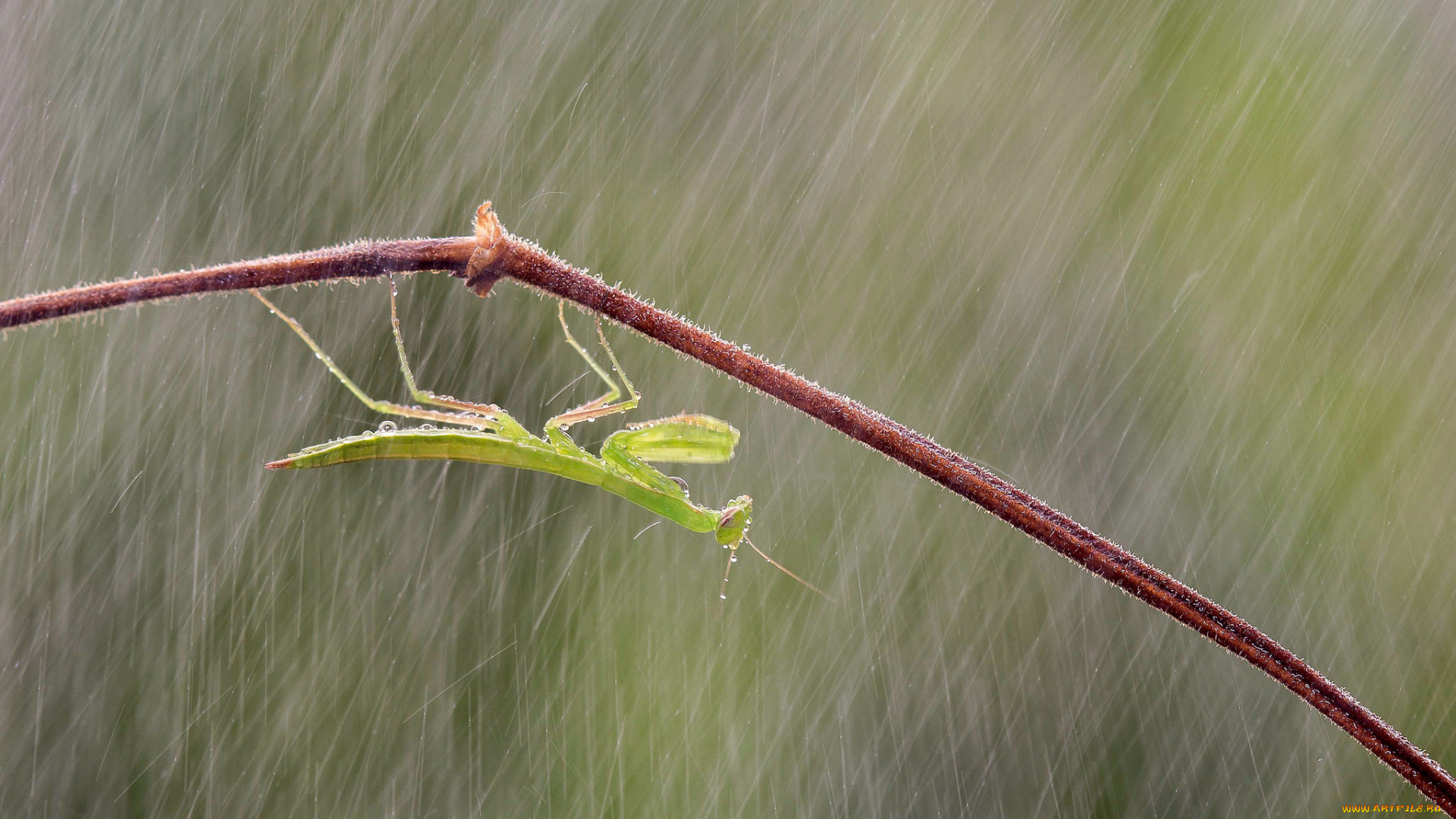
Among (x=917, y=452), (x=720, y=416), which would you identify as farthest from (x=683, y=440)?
(x=720, y=416)

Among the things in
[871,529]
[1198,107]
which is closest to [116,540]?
[871,529]

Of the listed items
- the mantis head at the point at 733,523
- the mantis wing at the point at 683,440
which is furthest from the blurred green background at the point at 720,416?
the mantis wing at the point at 683,440

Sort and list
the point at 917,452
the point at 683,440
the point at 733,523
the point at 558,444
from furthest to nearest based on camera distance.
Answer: the point at 733,523 → the point at 558,444 → the point at 683,440 → the point at 917,452

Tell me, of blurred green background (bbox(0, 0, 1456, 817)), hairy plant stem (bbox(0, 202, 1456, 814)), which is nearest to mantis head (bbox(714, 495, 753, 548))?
hairy plant stem (bbox(0, 202, 1456, 814))

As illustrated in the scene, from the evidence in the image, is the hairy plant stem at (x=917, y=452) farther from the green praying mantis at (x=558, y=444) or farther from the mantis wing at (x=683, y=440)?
the mantis wing at (x=683, y=440)

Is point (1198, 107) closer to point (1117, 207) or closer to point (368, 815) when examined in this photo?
point (1117, 207)

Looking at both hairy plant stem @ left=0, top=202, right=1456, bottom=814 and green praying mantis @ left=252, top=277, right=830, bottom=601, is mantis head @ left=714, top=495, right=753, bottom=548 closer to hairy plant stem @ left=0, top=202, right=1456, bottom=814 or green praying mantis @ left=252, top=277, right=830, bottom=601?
green praying mantis @ left=252, top=277, right=830, bottom=601

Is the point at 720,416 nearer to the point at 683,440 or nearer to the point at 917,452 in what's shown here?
the point at 683,440
